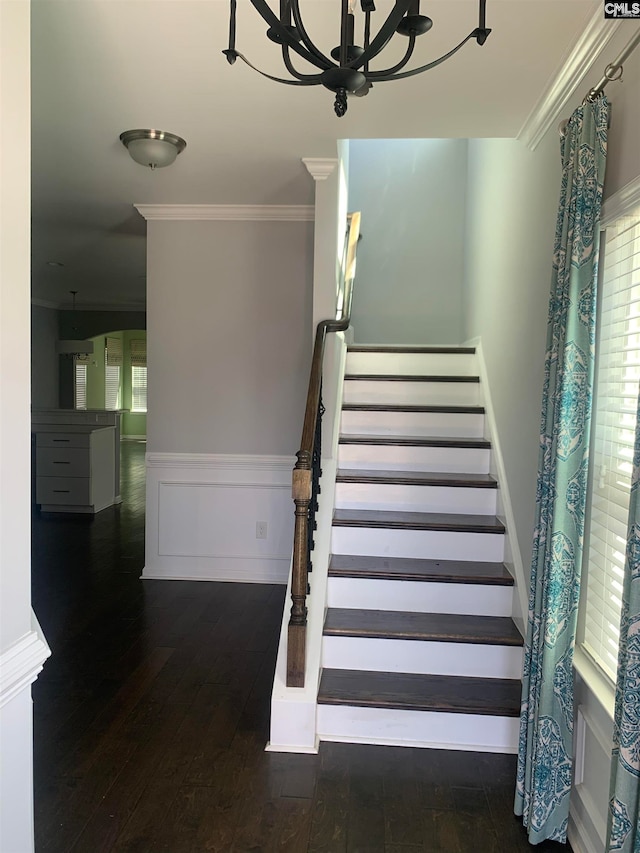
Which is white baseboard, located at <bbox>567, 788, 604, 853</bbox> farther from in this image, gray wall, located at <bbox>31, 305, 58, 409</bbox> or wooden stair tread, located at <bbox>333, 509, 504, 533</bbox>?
gray wall, located at <bbox>31, 305, 58, 409</bbox>

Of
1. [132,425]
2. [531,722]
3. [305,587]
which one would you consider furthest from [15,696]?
[132,425]

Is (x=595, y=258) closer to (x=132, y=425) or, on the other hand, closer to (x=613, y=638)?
(x=613, y=638)

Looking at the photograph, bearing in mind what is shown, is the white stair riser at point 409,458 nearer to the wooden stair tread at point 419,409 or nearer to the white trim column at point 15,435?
the wooden stair tread at point 419,409

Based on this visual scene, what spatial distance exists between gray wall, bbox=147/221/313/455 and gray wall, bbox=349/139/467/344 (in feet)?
4.22

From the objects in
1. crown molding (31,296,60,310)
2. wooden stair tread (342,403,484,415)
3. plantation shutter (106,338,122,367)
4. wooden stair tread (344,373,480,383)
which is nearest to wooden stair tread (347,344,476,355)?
wooden stair tread (344,373,480,383)

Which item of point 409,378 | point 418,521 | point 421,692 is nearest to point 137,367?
point 409,378

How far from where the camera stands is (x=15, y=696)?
4.66ft

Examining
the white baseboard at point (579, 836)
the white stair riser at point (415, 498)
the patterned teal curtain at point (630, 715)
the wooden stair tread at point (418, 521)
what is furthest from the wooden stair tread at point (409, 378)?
the patterned teal curtain at point (630, 715)

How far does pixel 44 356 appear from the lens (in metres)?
8.88

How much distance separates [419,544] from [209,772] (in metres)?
1.33

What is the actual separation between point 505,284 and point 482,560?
1.46m

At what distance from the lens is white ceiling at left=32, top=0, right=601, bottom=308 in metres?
1.82

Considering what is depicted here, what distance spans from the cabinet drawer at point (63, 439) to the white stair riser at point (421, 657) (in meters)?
4.48

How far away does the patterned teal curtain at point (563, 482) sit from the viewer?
5.67 feet
